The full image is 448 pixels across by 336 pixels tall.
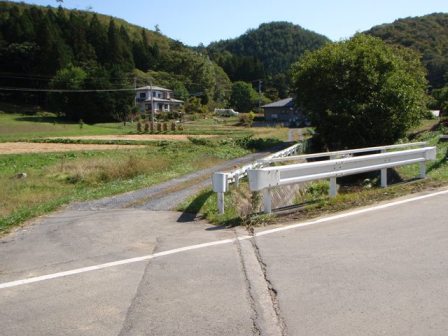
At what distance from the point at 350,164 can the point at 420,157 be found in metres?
2.42

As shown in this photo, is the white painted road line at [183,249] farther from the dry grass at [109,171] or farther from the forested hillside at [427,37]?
the forested hillside at [427,37]

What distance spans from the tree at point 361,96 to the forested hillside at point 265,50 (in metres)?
123

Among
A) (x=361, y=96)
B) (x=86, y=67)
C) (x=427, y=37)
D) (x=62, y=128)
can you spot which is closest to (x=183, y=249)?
(x=361, y=96)

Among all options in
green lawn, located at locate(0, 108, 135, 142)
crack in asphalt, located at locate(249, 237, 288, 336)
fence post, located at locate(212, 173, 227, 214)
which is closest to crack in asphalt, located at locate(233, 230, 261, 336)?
crack in asphalt, located at locate(249, 237, 288, 336)

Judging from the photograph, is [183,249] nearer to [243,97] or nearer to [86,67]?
[86,67]

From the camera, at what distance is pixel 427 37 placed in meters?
107

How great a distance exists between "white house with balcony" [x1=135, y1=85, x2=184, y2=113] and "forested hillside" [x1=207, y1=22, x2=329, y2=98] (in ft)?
148

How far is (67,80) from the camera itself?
91.1 metres

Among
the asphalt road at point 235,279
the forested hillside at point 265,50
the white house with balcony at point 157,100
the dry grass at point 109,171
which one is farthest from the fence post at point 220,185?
the forested hillside at point 265,50

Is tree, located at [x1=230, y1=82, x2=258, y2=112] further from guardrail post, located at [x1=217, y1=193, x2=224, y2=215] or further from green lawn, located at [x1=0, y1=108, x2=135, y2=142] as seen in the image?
guardrail post, located at [x1=217, y1=193, x2=224, y2=215]

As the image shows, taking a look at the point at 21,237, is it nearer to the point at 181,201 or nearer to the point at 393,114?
the point at 181,201

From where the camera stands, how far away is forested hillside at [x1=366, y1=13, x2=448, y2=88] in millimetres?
99250

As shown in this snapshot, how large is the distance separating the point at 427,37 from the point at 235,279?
115 meters

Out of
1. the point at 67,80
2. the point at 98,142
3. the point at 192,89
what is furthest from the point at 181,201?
the point at 192,89
